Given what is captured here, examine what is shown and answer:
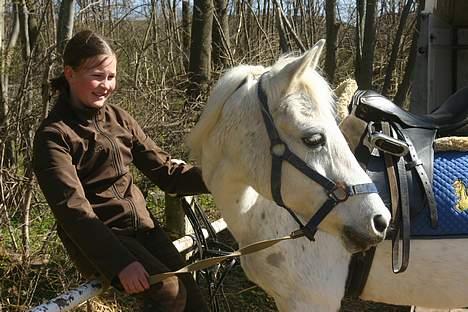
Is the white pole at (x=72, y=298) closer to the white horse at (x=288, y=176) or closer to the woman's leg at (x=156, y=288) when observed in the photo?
the woman's leg at (x=156, y=288)

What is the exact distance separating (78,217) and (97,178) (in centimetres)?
27

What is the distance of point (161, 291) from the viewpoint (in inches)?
90.0

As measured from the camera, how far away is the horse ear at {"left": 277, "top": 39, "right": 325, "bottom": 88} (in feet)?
7.19

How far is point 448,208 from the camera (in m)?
2.63

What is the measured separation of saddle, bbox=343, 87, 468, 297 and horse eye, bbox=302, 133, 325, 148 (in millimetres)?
462

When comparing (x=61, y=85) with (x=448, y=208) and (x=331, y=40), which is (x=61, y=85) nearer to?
(x=448, y=208)

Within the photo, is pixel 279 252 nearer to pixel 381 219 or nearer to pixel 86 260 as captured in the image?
pixel 381 219

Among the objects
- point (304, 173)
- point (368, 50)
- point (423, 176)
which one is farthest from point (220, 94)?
point (368, 50)

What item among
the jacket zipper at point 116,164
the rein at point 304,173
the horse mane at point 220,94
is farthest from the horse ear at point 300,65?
the jacket zipper at point 116,164

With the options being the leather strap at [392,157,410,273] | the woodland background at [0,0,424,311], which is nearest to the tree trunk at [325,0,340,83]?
the woodland background at [0,0,424,311]

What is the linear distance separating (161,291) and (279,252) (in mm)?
598

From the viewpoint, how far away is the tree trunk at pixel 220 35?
8.04 meters

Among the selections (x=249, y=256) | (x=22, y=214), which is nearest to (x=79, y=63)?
(x=249, y=256)

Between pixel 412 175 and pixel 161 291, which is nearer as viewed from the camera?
pixel 161 291
